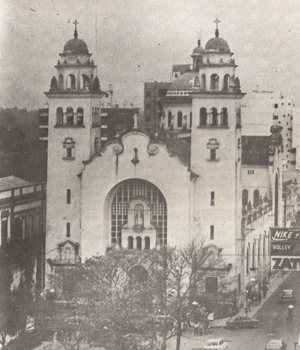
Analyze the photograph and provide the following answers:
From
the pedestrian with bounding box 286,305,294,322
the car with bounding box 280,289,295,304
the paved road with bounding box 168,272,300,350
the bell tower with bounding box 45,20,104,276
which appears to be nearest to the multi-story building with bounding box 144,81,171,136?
the bell tower with bounding box 45,20,104,276

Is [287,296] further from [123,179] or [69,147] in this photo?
[69,147]

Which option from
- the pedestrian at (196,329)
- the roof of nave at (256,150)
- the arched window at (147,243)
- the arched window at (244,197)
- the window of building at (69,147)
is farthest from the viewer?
the roof of nave at (256,150)

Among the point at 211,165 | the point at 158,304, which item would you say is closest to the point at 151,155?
the point at 211,165

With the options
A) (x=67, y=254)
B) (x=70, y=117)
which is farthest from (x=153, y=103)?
(x=67, y=254)

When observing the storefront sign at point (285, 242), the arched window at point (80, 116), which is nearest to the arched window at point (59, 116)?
the arched window at point (80, 116)

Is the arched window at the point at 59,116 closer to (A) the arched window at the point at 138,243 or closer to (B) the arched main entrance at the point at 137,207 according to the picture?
(B) the arched main entrance at the point at 137,207
